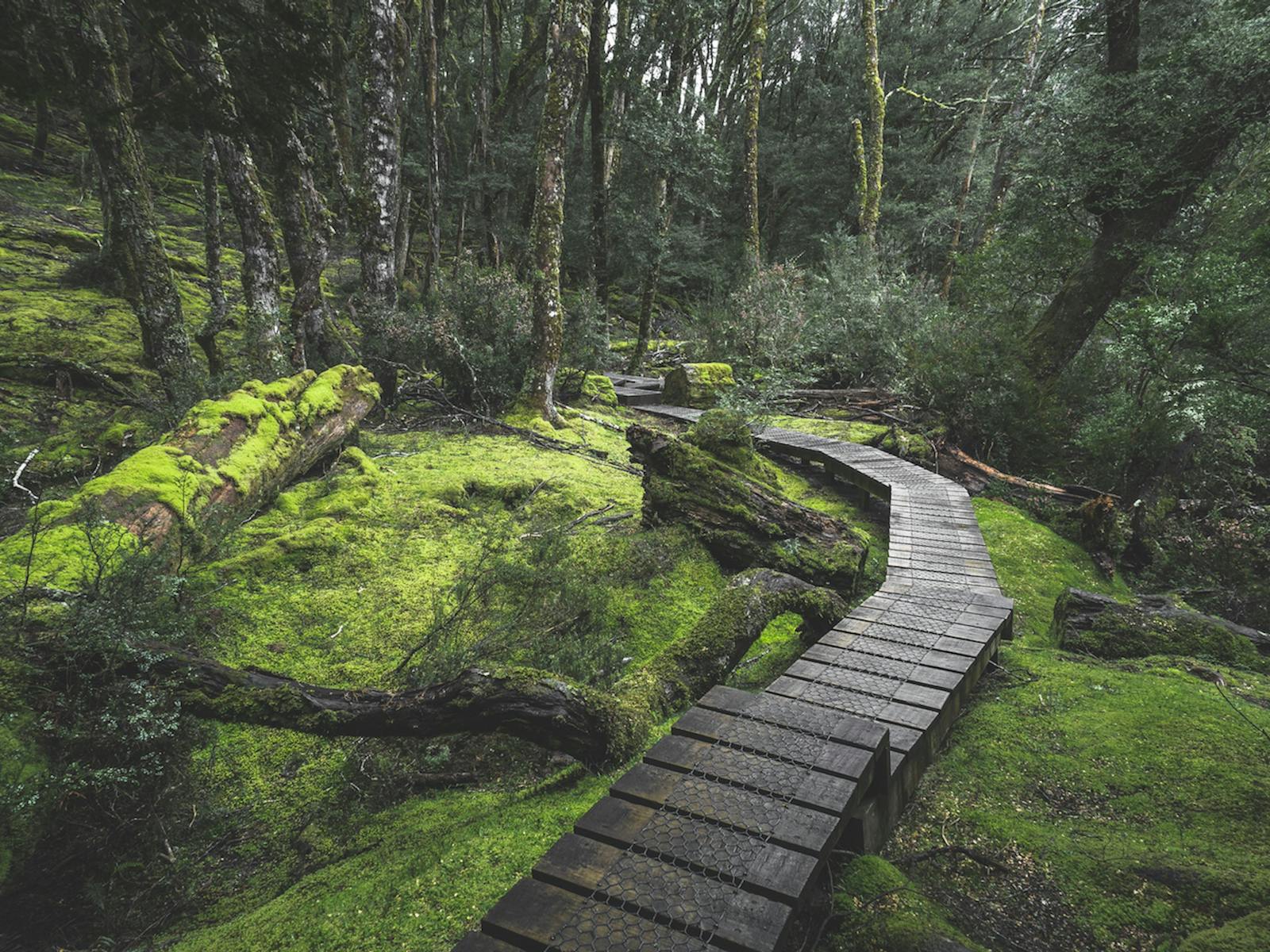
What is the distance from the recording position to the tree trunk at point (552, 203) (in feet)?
30.0

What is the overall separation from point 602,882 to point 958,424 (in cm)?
1020

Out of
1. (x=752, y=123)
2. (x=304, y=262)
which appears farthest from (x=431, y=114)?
(x=752, y=123)

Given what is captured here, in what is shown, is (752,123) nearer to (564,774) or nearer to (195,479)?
(195,479)

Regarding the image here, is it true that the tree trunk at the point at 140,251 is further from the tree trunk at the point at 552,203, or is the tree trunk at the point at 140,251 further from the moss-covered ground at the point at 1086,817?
the moss-covered ground at the point at 1086,817

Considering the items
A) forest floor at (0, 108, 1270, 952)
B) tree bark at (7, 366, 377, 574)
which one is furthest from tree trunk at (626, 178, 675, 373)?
forest floor at (0, 108, 1270, 952)

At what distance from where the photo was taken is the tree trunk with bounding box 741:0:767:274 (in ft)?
54.2

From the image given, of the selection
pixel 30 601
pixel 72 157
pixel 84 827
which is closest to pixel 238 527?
pixel 30 601

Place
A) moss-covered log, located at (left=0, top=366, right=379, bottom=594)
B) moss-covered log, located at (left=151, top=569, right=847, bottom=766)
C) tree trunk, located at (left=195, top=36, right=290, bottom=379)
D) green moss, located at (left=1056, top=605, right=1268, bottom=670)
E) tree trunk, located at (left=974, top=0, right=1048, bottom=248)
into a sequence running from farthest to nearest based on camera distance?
tree trunk, located at (left=974, top=0, right=1048, bottom=248) < tree trunk, located at (left=195, top=36, right=290, bottom=379) < green moss, located at (left=1056, top=605, right=1268, bottom=670) < moss-covered log, located at (left=0, top=366, right=379, bottom=594) < moss-covered log, located at (left=151, top=569, right=847, bottom=766)

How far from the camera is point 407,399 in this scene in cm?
1058

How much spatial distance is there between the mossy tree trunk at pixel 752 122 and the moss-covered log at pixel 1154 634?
1341cm

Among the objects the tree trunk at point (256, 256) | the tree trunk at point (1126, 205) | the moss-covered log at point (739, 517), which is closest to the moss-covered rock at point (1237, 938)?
the moss-covered log at point (739, 517)

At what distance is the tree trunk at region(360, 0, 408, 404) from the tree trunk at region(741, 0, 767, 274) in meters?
10.2

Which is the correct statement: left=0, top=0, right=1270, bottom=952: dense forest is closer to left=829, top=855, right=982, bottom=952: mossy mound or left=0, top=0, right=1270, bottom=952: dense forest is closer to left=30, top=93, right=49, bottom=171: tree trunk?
left=829, top=855, right=982, bottom=952: mossy mound

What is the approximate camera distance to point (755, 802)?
2.08 metres
